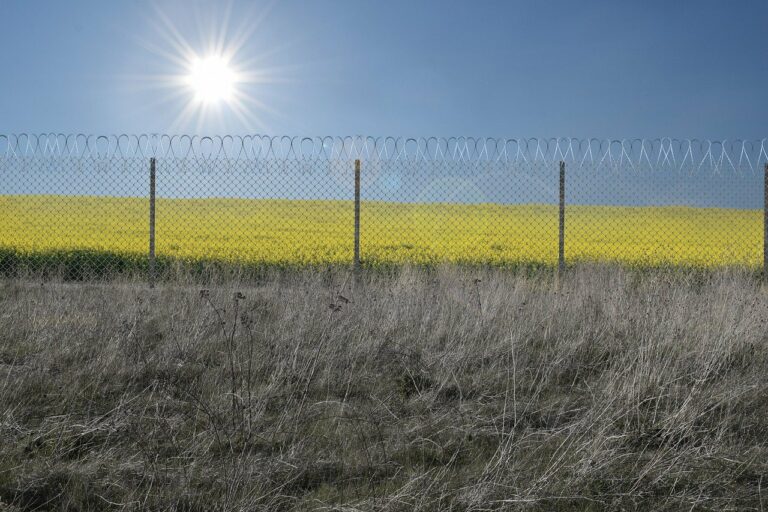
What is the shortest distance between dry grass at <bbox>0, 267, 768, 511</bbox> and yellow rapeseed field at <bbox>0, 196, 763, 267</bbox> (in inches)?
254

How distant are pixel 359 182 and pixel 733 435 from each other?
7.80m

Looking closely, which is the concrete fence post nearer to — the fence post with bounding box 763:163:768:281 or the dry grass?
the dry grass

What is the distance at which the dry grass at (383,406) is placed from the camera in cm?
362

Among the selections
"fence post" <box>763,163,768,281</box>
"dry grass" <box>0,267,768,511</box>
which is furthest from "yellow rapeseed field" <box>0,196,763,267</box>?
"dry grass" <box>0,267,768,511</box>

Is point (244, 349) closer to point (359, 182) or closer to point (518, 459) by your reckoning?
point (518, 459)

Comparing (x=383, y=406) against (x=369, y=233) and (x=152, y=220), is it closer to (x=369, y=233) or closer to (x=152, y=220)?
(x=152, y=220)

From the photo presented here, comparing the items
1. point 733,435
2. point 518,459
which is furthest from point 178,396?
point 733,435

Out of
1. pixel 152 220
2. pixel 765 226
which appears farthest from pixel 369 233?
pixel 765 226

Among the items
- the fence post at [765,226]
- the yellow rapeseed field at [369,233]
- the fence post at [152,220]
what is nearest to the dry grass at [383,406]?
the fence post at [152,220]

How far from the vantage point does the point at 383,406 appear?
4.86 metres

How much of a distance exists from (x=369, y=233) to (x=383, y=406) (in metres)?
14.4

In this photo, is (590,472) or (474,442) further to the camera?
(474,442)

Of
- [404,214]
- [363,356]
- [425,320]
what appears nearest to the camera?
[363,356]

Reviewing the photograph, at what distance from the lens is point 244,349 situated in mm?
6129
